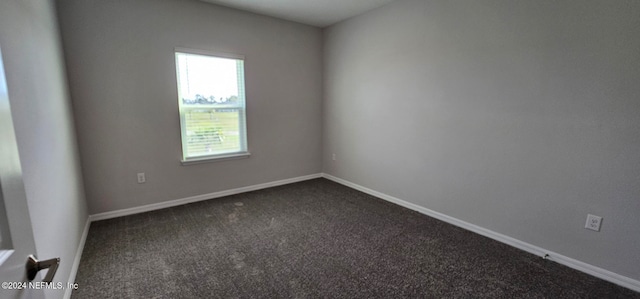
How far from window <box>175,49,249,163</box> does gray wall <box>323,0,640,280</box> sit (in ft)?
6.02

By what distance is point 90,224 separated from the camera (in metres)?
2.81

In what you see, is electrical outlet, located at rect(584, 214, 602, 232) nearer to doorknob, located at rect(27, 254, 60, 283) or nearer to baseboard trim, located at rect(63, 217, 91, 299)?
doorknob, located at rect(27, 254, 60, 283)

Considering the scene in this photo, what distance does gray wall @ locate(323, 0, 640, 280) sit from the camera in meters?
1.90

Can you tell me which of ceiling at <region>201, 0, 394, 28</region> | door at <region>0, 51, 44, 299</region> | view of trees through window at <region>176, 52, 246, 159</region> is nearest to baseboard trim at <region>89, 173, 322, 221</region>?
view of trees through window at <region>176, 52, 246, 159</region>

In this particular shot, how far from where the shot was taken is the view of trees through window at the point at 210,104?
3.29 m

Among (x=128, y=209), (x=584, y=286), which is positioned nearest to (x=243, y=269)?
(x=128, y=209)

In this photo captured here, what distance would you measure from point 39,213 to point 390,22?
357cm

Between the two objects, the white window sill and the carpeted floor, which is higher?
the white window sill

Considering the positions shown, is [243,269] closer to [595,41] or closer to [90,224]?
[90,224]

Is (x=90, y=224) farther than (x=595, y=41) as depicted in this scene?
Yes

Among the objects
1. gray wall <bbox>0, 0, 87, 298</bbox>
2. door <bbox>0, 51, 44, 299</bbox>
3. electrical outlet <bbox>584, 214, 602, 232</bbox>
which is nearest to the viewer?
door <bbox>0, 51, 44, 299</bbox>

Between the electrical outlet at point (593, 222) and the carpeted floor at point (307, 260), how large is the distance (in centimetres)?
37

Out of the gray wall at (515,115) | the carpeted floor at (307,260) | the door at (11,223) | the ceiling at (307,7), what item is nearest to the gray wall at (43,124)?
the carpeted floor at (307,260)

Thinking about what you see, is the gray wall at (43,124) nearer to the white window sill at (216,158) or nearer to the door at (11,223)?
the door at (11,223)
